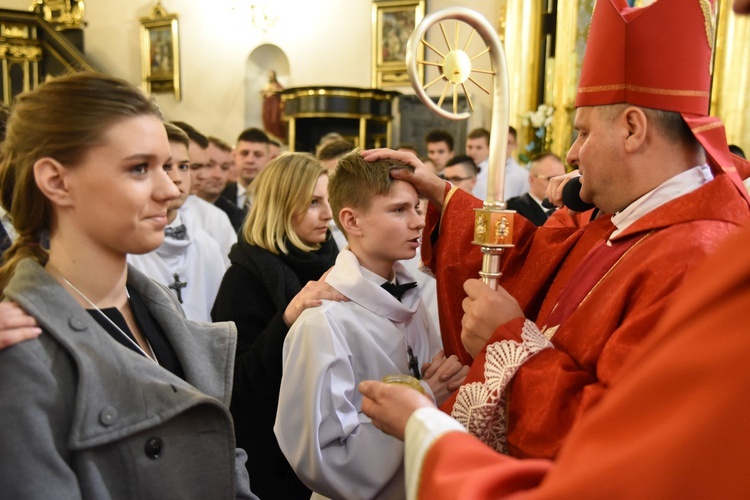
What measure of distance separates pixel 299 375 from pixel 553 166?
Answer: 4.09 m

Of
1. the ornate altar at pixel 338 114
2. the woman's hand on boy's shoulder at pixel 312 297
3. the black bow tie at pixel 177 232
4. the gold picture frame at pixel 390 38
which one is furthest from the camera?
the gold picture frame at pixel 390 38

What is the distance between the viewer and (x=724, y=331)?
713mm

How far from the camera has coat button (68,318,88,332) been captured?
125 cm

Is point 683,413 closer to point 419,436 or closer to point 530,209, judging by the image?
point 419,436

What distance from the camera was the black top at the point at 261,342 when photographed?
2.35m

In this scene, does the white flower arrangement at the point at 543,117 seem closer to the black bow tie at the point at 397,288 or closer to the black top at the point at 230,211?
the black top at the point at 230,211

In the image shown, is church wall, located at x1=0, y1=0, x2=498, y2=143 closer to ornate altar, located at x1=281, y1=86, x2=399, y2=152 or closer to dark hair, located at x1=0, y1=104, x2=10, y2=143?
ornate altar, located at x1=281, y1=86, x2=399, y2=152

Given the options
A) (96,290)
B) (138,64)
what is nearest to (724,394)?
(96,290)

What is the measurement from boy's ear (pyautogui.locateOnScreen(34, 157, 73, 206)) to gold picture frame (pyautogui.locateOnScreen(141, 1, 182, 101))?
13693 mm

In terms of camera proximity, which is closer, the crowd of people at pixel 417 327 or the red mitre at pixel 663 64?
the crowd of people at pixel 417 327

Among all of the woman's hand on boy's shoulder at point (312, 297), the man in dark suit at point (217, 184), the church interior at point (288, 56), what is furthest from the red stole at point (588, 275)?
the church interior at point (288, 56)

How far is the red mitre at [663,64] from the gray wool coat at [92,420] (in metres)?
1.18

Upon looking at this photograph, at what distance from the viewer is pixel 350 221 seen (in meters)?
2.21

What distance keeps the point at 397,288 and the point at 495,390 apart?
0.74 meters
